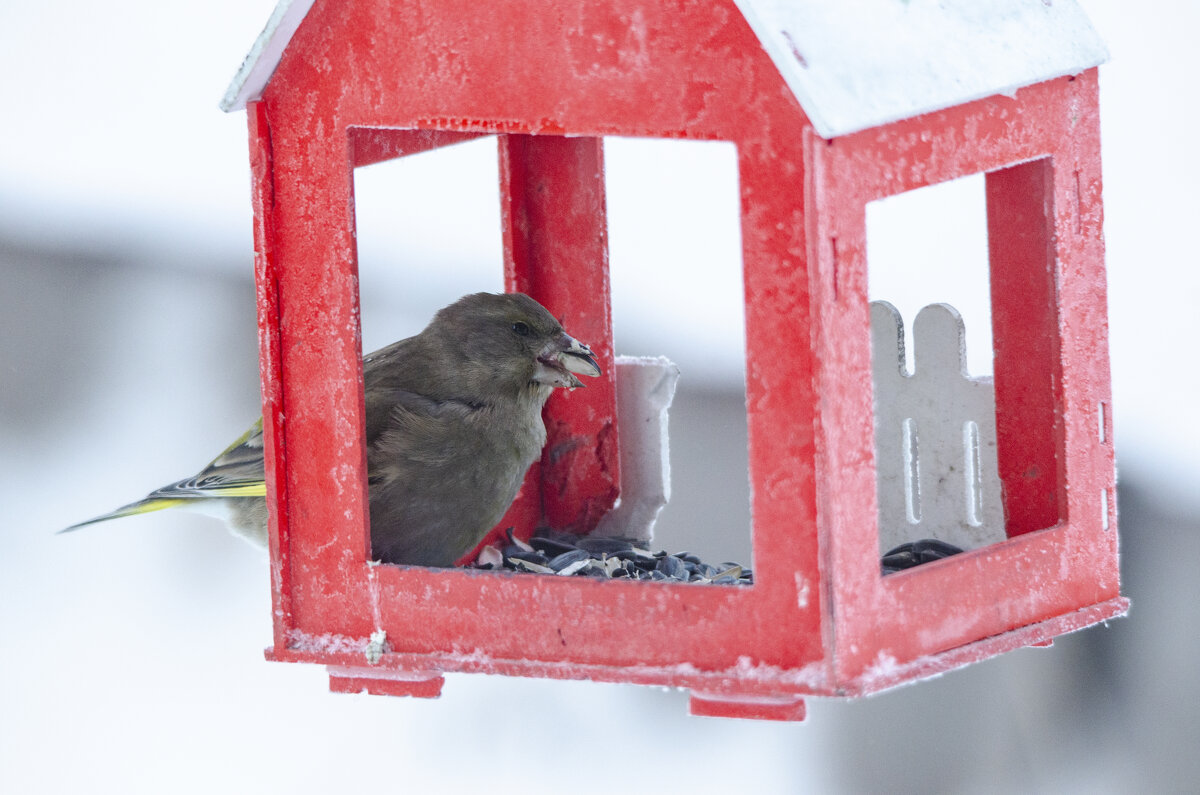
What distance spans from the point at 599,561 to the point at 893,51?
107 cm

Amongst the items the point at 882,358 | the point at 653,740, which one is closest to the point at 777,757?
the point at 653,740

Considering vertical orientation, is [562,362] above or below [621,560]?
above

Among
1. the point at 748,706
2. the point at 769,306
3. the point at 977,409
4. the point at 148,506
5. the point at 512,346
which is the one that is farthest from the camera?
the point at 148,506

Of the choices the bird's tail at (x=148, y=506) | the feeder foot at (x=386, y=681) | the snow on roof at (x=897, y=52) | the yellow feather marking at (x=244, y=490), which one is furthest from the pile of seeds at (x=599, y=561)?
the snow on roof at (x=897, y=52)

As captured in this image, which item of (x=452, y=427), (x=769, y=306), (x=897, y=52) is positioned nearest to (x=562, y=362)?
(x=452, y=427)

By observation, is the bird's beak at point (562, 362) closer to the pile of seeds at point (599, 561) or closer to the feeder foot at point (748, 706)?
the pile of seeds at point (599, 561)

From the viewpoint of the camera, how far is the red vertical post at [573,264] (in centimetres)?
286

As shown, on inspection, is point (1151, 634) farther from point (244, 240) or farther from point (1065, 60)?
point (244, 240)

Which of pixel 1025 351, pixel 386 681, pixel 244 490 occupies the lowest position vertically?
pixel 386 681

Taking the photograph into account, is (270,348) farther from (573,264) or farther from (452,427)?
(573,264)

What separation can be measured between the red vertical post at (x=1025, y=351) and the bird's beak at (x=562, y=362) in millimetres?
660

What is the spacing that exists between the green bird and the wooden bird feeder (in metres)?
0.27

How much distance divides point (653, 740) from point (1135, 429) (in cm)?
153

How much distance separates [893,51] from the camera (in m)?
1.88
